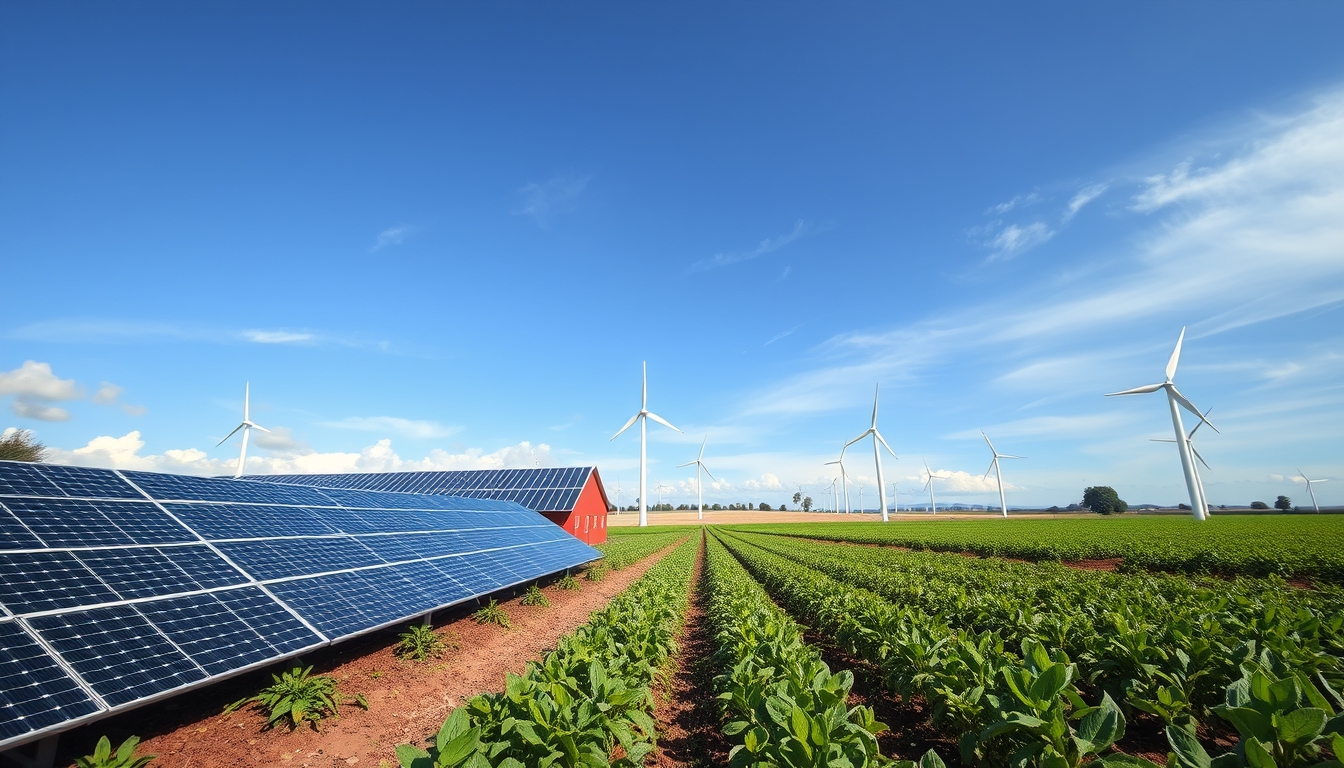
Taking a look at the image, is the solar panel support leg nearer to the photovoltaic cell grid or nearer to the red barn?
the photovoltaic cell grid

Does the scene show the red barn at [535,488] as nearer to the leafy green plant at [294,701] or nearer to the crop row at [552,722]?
the leafy green plant at [294,701]

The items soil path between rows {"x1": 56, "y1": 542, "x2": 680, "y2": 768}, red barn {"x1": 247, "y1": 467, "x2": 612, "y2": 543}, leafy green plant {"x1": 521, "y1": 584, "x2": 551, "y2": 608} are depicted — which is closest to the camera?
soil path between rows {"x1": 56, "y1": 542, "x2": 680, "y2": 768}

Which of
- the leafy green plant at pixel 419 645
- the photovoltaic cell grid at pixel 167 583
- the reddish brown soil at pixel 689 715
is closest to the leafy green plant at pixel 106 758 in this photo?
the photovoltaic cell grid at pixel 167 583

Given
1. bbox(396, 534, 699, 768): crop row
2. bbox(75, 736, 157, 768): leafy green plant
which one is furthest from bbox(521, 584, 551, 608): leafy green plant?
bbox(75, 736, 157, 768): leafy green plant

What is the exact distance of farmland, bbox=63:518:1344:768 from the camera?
425cm

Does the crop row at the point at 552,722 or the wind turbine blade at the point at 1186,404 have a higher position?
the wind turbine blade at the point at 1186,404

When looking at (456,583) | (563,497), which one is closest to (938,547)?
(563,497)

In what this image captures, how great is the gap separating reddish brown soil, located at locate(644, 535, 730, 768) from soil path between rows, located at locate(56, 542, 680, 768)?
131 inches

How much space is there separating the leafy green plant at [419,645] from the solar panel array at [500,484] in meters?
29.1

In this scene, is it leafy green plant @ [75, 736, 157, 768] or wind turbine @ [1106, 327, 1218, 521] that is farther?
wind turbine @ [1106, 327, 1218, 521]

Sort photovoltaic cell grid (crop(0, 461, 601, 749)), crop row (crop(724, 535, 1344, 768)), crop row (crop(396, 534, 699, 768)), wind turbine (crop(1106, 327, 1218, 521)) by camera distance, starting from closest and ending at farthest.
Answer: crop row (crop(724, 535, 1344, 768)) < crop row (crop(396, 534, 699, 768)) < photovoltaic cell grid (crop(0, 461, 601, 749)) < wind turbine (crop(1106, 327, 1218, 521))

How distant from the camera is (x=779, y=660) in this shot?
26.1ft

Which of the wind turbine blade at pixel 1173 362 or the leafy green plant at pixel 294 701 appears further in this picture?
the wind turbine blade at pixel 1173 362

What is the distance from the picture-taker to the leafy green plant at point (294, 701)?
7.75 metres
